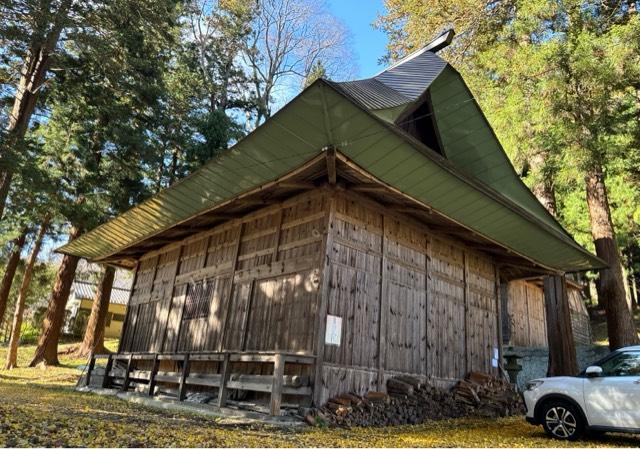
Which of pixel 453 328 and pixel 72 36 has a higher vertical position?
pixel 72 36

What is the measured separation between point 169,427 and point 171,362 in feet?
18.6

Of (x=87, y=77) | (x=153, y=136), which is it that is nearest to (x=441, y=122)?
(x=87, y=77)

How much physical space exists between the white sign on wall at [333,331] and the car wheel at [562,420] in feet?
11.1

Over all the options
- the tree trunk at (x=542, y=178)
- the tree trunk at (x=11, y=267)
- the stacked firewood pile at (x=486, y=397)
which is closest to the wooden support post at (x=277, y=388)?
the stacked firewood pile at (x=486, y=397)

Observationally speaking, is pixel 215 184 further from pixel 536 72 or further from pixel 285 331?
pixel 536 72

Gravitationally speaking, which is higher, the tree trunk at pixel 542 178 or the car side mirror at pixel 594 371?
the tree trunk at pixel 542 178

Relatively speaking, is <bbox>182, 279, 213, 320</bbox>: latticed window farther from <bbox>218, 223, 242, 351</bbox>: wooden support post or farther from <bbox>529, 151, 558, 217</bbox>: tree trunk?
<bbox>529, 151, 558, 217</bbox>: tree trunk

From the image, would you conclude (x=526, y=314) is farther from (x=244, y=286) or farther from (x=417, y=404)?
(x=244, y=286)

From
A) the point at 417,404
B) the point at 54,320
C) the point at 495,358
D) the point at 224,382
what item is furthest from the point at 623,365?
the point at 54,320

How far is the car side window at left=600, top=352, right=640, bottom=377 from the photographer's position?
645 cm

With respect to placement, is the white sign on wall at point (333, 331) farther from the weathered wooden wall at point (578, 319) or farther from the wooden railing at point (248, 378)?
the weathered wooden wall at point (578, 319)

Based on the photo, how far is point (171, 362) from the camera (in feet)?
36.3

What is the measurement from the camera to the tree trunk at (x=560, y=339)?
11.2m

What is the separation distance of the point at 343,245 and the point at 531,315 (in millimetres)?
15630
